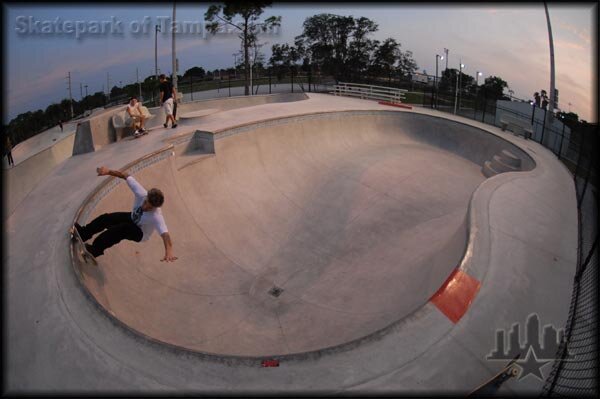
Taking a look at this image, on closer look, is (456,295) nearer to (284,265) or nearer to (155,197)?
(155,197)

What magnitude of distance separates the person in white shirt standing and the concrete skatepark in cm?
53

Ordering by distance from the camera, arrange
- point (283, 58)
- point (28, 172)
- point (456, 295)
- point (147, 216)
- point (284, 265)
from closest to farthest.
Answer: point (147, 216)
point (456, 295)
point (284, 265)
point (28, 172)
point (283, 58)

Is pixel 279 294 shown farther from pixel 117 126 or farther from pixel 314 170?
pixel 117 126

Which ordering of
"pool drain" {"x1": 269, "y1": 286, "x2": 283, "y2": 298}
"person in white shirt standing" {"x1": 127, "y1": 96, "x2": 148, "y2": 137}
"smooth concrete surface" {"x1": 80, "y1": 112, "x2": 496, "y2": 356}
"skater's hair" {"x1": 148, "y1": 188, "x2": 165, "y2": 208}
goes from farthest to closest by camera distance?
1. "person in white shirt standing" {"x1": 127, "y1": 96, "x2": 148, "y2": 137}
2. "pool drain" {"x1": 269, "y1": 286, "x2": 283, "y2": 298}
3. "smooth concrete surface" {"x1": 80, "y1": 112, "x2": 496, "y2": 356}
4. "skater's hair" {"x1": 148, "y1": 188, "x2": 165, "y2": 208}

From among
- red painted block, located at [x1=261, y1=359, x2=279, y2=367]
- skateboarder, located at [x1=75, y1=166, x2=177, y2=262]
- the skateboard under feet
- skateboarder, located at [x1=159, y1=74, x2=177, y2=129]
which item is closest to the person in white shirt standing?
skateboarder, located at [x1=159, y1=74, x2=177, y2=129]

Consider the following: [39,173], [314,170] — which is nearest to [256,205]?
[314,170]

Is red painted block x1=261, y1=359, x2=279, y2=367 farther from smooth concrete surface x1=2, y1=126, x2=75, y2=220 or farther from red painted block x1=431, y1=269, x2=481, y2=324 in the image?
smooth concrete surface x1=2, y1=126, x2=75, y2=220

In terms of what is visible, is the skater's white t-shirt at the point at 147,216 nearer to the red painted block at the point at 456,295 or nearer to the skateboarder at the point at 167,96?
the red painted block at the point at 456,295

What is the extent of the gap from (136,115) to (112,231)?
8.29 meters

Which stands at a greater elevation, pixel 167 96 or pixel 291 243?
pixel 167 96

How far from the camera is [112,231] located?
5781mm

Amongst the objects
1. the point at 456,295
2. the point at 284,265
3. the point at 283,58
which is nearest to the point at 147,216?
the point at 456,295

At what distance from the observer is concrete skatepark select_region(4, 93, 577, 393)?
4.60m

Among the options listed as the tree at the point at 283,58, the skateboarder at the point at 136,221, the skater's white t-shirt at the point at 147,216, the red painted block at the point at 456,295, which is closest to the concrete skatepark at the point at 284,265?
the red painted block at the point at 456,295
